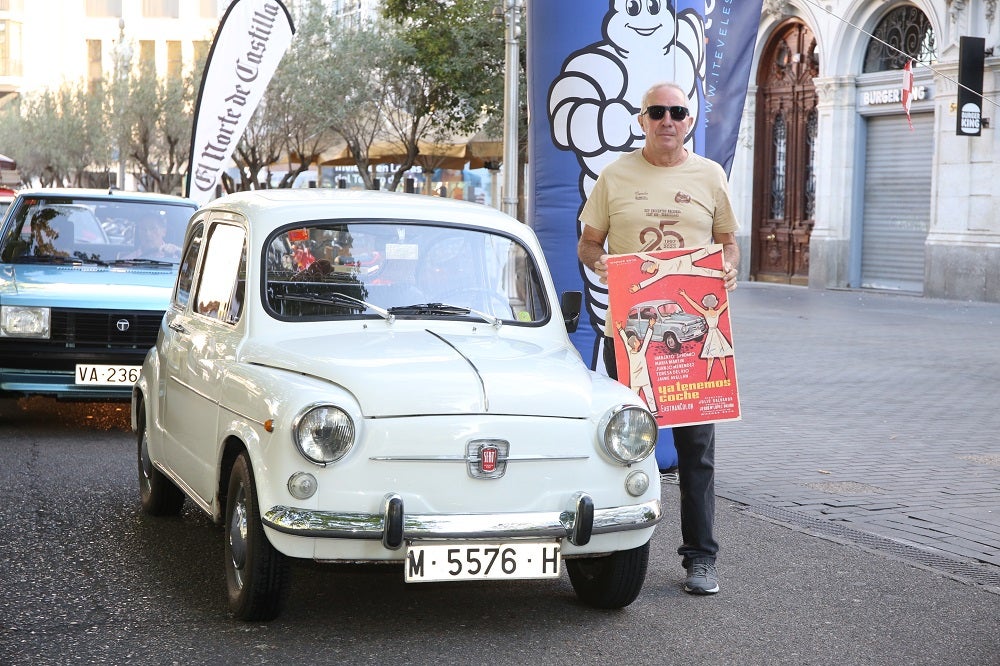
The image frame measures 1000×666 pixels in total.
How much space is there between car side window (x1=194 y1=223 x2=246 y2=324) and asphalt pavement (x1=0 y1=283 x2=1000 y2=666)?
3.50 feet

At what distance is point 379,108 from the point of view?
34.3 m

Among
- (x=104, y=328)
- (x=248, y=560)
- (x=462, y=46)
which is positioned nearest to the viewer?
(x=248, y=560)

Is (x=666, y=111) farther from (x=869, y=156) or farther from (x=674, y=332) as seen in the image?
(x=869, y=156)

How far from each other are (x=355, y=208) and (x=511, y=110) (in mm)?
13414

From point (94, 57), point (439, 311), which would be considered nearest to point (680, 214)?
point (439, 311)

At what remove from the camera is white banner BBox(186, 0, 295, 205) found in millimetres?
16000

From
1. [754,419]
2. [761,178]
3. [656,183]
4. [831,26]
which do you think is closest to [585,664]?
[656,183]

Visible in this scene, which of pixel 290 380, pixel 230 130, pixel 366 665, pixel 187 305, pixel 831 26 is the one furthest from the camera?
pixel 831 26

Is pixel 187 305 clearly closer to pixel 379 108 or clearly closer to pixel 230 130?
pixel 230 130

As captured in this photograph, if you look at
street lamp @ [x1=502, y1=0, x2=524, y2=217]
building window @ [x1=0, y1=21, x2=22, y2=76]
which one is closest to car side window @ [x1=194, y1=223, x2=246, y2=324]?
street lamp @ [x1=502, y1=0, x2=524, y2=217]

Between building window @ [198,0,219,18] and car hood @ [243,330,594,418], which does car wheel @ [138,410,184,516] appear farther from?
building window @ [198,0,219,18]

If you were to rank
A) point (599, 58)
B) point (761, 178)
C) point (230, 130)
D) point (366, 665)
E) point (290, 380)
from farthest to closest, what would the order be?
1. point (761, 178)
2. point (230, 130)
3. point (599, 58)
4. point (290, 380)
5. point (366, 665)

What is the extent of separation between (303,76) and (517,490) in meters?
31.6

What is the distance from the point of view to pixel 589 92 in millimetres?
8109
